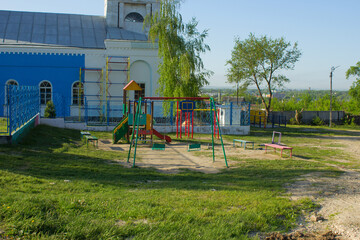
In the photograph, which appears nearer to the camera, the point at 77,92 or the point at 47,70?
the point at 47,70

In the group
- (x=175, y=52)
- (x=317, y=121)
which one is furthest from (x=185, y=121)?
(x=317, y=121)

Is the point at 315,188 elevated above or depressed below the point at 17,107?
below

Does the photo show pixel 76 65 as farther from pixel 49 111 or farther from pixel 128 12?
pixel 128 12

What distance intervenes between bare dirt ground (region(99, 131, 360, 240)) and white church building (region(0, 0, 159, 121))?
1103 centimetres

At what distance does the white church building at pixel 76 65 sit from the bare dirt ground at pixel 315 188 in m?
11.0

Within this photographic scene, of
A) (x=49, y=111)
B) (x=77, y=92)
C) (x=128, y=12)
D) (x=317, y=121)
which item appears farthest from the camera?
(x=317, y=121)

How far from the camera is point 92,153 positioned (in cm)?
1212

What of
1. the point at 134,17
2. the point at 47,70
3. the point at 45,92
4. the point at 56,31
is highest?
the point at 134,17

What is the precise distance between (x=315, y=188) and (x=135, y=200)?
12.8ft

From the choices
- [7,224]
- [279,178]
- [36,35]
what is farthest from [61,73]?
[7,224]

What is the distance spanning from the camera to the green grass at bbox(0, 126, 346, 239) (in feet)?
15.7

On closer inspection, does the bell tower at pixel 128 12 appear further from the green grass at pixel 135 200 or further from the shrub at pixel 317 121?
the green grass at pixel 135 200

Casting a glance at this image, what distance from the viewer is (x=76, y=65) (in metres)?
24.6

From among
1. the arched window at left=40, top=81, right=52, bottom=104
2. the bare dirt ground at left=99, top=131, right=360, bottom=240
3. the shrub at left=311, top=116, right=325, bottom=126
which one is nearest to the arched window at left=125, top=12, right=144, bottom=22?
the arched window at left=40, top=81, right=52, bottom=104
